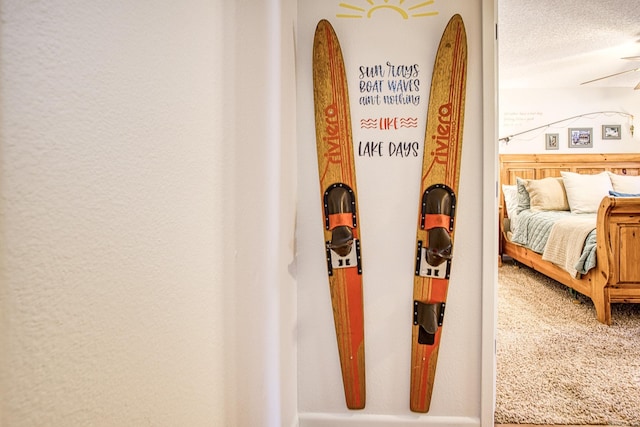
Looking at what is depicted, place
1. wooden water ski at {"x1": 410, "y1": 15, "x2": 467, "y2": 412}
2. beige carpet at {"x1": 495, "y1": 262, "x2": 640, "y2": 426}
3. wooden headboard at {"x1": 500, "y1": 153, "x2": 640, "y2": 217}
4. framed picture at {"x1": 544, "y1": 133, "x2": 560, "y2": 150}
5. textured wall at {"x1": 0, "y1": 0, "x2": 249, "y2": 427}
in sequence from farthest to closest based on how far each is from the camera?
framed picture at {"x1": 544, "y1": 133, "x2": 560, "y2": 150}
wooden headboard at {"x1": 500, "y1": 153, "x2": 640, "y2": 217}
beige carpet at {"x1": 495, "y1": 262, "x2": 640, "y2": 426}
wooden water ski at {"x1": 410, "y1": 15, "x2": 467, "y2": 412}
textured wall at {"x1": 0, "y1": 0, "x2": 249, "y2": 427}

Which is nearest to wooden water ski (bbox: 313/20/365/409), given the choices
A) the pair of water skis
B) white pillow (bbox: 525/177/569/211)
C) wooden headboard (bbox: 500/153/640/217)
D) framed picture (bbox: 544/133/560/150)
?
the pair of water skis

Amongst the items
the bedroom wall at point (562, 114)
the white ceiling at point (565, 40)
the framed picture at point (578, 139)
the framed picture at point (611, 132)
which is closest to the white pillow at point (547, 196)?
the bedroom wall at point (562, 114)

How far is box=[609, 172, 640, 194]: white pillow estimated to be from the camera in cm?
456

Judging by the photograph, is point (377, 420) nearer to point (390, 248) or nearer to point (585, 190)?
point (390, 248)

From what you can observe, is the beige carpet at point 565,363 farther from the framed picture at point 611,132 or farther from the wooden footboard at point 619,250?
the framed picture at point 611,132

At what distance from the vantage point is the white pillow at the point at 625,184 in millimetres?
4564

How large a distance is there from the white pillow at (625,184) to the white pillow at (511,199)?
3.56 ft

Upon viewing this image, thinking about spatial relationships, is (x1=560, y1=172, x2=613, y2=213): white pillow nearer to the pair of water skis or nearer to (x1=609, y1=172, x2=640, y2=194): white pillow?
(x1=609, y1=172, x2=640, y2=194): white pillow

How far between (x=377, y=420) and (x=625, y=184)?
4.75 m

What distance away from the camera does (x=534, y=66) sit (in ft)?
14.6

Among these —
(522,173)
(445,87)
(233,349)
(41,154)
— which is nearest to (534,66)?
(522,173)

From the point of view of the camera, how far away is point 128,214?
55 cm

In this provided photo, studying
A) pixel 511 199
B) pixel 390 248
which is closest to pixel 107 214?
pixel 390 248

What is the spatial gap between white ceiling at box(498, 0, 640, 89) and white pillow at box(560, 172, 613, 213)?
132 cm
